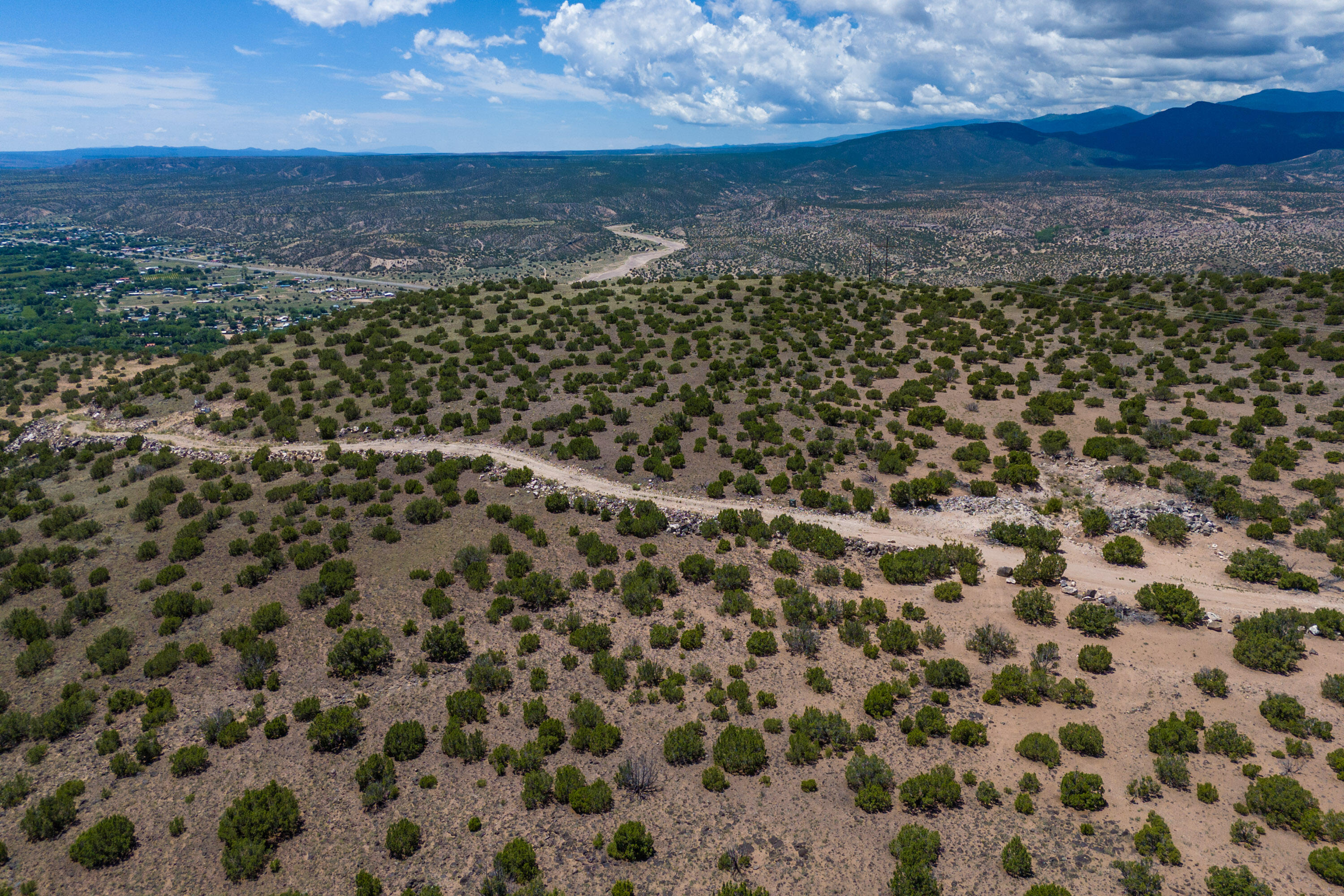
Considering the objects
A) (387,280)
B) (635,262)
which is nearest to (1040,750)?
(635,262)

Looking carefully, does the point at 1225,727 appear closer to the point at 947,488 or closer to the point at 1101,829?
the point at 1101,829

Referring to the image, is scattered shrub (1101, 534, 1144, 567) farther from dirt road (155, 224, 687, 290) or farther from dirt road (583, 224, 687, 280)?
dirt road (155, 224, 687, 290)

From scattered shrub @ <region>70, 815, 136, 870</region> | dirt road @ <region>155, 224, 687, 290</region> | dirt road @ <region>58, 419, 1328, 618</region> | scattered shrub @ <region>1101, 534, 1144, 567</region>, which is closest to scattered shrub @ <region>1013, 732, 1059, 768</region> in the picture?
dirt road @ <region>58, 419, 1328, 618</region>

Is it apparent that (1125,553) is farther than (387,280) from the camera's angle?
No

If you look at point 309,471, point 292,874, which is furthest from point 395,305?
point 292,874

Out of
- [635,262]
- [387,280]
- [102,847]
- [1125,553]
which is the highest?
[635,262]

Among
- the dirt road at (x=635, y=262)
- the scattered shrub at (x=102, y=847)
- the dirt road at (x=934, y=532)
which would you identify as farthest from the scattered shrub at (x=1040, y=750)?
the dirt road at (x=635, y=262)

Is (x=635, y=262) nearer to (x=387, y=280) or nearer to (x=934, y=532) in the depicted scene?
(x=387, y=280)

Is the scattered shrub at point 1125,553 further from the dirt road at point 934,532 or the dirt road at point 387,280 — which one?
the dirt road at point 387,280
